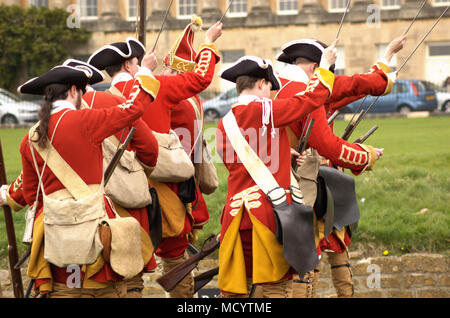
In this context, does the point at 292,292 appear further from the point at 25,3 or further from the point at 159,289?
the point at 25,3

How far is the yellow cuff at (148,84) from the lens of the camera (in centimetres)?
549

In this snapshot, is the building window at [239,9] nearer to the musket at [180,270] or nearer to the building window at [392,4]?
the building window at [392,4]

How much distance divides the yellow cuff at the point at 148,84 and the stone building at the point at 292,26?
101 ft

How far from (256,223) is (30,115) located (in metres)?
23.6

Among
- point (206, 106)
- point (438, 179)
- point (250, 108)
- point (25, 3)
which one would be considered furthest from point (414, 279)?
point (25, 3)

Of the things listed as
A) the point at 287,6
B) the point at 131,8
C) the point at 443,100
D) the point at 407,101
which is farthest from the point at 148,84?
the point at 131,8

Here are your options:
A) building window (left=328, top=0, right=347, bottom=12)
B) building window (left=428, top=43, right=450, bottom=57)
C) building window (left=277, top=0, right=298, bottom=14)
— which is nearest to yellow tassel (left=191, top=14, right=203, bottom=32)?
building window (left=328, top=0, right=347, bottom=12)

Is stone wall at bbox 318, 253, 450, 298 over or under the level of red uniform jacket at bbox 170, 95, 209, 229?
under

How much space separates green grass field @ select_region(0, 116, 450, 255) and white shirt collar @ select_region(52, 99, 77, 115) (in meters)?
4.37

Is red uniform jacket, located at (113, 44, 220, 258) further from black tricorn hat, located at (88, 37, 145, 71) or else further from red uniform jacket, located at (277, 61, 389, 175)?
red uniform jacket, located at (277, 61, 389, 175)

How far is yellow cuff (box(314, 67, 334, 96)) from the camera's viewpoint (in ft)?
18.1

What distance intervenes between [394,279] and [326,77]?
405cm

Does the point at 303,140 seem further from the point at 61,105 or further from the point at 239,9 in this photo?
the point at 239,9

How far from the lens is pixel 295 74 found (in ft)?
20.4
